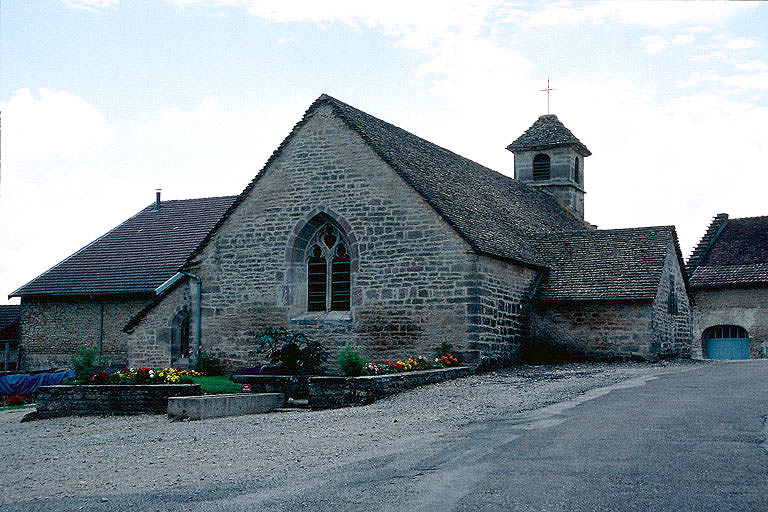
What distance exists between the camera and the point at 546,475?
7.71 metres

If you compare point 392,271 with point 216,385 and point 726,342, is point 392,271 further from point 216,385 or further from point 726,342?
point 726,342

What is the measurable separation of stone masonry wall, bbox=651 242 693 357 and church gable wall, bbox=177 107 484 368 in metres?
5.95

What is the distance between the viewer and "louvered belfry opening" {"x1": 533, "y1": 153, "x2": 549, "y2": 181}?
38.4 metres

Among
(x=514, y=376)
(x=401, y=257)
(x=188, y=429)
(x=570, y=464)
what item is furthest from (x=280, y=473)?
(x=401, y=257)

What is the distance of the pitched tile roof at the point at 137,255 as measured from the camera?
31078 millimetres

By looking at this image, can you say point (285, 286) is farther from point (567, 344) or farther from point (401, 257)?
point (567, 344)

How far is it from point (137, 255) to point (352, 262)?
45.5 feet

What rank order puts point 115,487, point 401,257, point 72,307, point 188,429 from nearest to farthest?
point 115,487
point 188,429
point 401,257
point 72,307

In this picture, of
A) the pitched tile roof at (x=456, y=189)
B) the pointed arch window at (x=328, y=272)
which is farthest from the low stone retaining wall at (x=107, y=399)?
the pitched tile roof at (x=456, y=189)

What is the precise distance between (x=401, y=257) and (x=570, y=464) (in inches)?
512

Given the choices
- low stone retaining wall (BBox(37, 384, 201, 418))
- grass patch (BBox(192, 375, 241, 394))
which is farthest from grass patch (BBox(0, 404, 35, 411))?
grass patch (BBox(192, 375, 241, 394))

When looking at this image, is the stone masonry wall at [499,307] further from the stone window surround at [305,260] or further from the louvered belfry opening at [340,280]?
the louvered belfry opening at [340,280]

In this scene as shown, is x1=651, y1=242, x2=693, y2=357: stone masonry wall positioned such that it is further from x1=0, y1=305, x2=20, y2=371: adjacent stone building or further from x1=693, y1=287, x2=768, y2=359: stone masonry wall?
x1=0, y1=305, x2=20, y2=371: adjacent stone building

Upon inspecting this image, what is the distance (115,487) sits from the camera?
884cm
